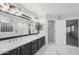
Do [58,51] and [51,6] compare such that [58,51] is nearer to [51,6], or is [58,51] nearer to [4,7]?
[51,6]

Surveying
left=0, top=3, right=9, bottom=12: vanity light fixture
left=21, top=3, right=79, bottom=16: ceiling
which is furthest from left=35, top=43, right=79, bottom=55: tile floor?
left=0, top=3, right=9, bottom=12: vanity light fixture

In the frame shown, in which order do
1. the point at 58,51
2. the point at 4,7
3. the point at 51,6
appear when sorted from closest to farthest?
1. the point at 4,7
2. the point at 51,6
3. the point at 58,51

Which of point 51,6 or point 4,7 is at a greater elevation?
point 51,6

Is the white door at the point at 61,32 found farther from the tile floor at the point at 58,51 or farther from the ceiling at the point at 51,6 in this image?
the ceiling at the point at 51,6

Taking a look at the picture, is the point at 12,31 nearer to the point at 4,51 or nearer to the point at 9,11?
the point at 9,11

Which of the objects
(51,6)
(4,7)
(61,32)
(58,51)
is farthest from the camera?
(61,32)

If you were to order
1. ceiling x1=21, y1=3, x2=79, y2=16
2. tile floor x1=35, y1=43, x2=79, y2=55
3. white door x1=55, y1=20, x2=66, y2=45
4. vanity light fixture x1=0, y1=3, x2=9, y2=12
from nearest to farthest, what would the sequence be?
vanity light fixture x1=0, y1=3, x2=9, y2=12 → ceiling x1=21, y1=3, x2=79, y2=16 → tile floor x1=35, y1=43, x2=79, y2=55 → white door x1=55, y1=20, x2=66, y2=45

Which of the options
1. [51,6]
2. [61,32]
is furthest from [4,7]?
[61,32]

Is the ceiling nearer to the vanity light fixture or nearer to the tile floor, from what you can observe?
the vanity light fixture

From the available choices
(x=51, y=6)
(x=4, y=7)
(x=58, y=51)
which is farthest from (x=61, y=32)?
(x=4, y=7)

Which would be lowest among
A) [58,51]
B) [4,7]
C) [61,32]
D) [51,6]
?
[58,51]

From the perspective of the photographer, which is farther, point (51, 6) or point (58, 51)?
point (58, 51)

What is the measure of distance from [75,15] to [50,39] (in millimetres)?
3619
